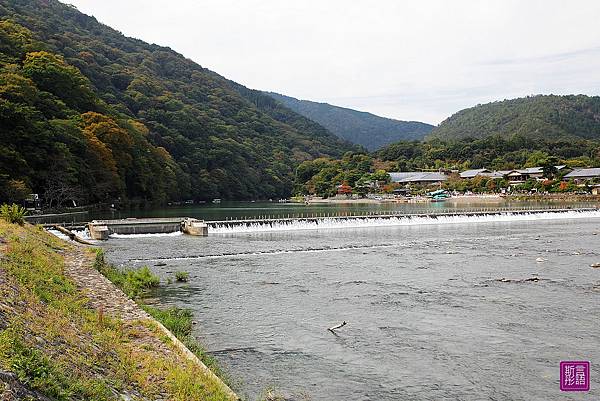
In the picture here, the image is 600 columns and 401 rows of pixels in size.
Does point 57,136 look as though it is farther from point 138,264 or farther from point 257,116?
point 257,116

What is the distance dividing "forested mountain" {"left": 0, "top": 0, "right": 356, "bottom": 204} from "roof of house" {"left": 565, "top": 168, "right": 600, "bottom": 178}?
159ft

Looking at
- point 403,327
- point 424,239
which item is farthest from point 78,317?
point 424,239

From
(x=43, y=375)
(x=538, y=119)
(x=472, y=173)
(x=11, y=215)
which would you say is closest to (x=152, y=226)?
(x=11, y=215)

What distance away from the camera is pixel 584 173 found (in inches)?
3066

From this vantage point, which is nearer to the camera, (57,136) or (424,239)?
(424,239)

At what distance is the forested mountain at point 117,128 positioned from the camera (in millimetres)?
39500

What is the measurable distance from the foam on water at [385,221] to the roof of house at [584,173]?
3627 centimetres

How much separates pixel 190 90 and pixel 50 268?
117163mm

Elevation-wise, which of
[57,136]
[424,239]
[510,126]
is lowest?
[424,239]

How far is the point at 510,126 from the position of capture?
6102 inches

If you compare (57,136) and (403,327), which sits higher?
(57,136)

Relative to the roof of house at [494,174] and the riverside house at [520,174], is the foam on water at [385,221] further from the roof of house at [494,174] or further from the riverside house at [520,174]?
the roof of house at [494,174]

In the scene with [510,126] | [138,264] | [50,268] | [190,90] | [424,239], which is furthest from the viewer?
[510,126]

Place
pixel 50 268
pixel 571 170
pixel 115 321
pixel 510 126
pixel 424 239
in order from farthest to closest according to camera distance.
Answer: pixel 510 126
pixel 571 170
pixel 424 239
pixel 50 268
pixel 115 321
